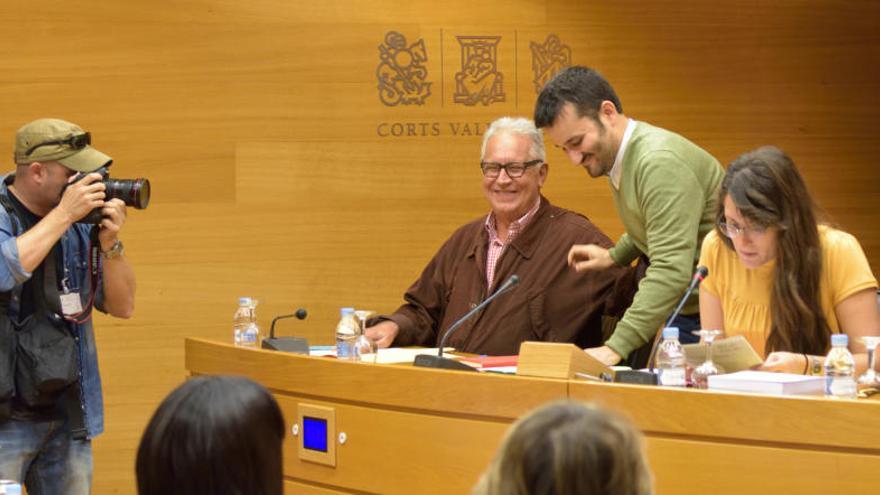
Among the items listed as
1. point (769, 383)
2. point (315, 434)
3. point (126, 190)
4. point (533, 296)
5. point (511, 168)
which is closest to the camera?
point (769, 383)

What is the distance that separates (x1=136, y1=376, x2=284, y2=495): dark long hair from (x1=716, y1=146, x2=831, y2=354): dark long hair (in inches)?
76.6

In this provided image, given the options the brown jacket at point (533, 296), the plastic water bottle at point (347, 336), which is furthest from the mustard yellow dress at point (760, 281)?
the plastic water bottle at point (347, 336)

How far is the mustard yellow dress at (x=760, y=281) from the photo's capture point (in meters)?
3.26

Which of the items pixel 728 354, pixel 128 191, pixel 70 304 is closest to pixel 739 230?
pixel 728 354

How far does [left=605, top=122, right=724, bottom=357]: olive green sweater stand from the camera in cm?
367

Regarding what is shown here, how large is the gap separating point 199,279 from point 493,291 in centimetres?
166

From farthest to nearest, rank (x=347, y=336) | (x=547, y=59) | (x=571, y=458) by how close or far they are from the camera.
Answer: (x=547, y=59)
(x=347, y=336)
(x=571, y=458)

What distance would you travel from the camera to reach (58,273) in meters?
3.76

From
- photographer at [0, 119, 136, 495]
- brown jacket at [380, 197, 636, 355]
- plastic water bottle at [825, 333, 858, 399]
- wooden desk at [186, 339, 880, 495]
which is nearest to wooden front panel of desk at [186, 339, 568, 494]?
wooden desk at [186, 339, 880, 495]

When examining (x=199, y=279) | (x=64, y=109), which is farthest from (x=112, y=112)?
(x=199, y=279)

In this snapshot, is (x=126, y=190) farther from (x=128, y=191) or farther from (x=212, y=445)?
(x=212, y=445)

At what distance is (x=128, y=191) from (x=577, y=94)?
139cm

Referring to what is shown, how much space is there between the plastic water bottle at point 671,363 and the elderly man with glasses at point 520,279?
106cm

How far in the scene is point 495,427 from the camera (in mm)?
3234
